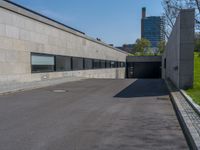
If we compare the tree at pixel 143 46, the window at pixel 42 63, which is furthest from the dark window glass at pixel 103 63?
the tree at pixel 143 46

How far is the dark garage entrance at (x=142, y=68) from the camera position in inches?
2325

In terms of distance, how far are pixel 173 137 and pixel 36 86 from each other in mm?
12027

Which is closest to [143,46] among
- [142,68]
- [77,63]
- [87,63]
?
[142,68]

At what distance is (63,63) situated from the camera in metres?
25.6

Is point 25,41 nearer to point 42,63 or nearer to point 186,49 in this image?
point 42,63

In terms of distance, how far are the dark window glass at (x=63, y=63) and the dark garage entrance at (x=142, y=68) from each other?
1304 inches

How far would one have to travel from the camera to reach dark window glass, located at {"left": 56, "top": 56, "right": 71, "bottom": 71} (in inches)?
956

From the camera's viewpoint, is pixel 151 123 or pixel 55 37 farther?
pixel 55 37

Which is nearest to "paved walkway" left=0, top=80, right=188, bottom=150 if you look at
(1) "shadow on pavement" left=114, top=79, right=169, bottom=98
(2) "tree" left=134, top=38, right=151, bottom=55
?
(1) "shadow on pavement" left=114, top=79, right=169, bottom=98

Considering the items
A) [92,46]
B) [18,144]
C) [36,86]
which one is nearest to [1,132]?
[18,144]

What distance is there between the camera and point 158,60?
57719 millimetres

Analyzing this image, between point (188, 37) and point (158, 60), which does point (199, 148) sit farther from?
point (158, 60)

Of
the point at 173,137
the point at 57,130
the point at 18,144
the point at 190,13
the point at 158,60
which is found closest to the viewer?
the point at 18,144

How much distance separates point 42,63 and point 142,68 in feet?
142
